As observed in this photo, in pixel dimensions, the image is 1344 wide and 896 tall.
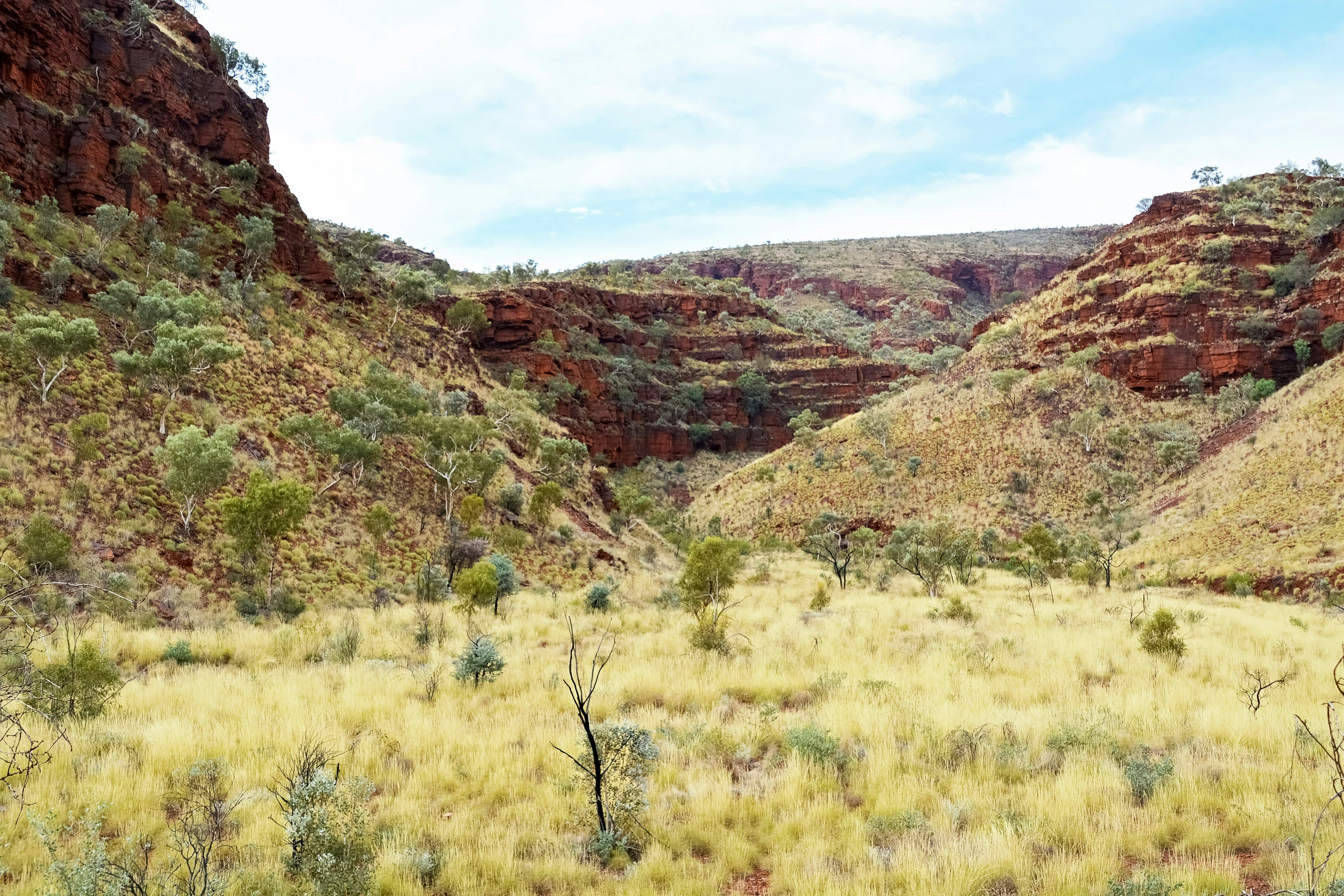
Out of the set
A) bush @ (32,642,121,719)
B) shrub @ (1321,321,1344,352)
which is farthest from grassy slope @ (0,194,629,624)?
shrub @ (1321,321,1344,352)

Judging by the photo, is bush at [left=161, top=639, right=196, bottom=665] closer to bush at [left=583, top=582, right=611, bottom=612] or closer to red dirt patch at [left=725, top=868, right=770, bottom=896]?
bush at [left=583, top=582, right=611, bottom=612]

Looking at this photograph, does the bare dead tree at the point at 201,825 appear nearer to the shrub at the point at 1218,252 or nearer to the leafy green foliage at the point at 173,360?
the leafy green foliage at the point at 173,360

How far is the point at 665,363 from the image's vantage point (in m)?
83.0

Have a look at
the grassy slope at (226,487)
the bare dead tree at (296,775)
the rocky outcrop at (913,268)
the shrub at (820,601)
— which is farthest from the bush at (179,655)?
the rocky outcrop at (913,268)

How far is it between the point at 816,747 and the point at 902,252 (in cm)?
15366

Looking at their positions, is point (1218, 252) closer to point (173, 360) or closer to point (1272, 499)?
point (1272, 499)

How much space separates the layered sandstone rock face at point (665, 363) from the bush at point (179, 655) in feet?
174

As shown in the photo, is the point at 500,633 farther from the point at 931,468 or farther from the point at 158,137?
the point at 931,468

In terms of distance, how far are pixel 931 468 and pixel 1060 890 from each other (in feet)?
152

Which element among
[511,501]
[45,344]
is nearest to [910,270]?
[511,501]

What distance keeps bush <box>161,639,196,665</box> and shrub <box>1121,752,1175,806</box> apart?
12.5 meters

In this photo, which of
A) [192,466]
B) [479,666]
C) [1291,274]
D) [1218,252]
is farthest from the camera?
[1218,252]

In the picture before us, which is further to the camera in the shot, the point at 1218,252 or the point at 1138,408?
the point at 1218,252

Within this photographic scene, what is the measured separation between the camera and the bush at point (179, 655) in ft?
35.8
